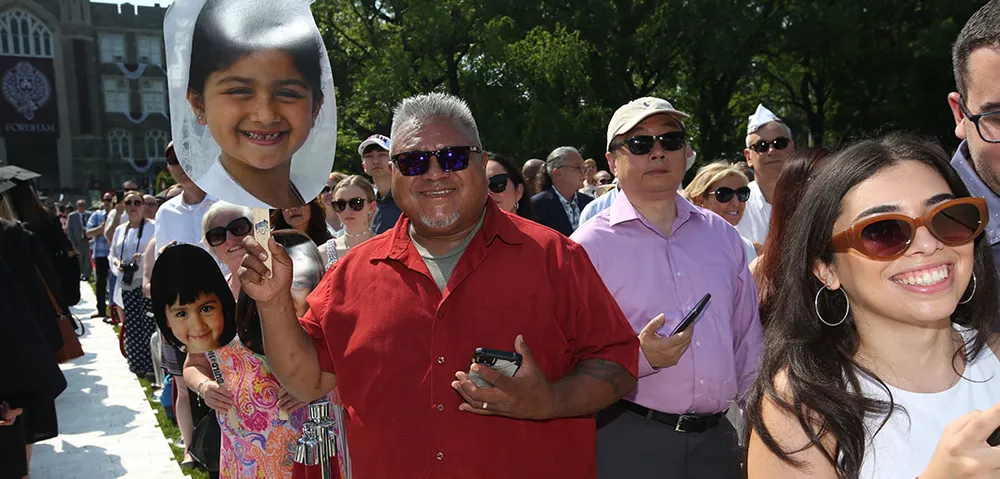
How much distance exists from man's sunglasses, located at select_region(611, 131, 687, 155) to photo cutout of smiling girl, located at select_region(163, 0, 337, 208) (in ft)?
5.46

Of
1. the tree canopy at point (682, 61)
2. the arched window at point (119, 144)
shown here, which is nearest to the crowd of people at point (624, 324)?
the tree canopy at point (682, 61)

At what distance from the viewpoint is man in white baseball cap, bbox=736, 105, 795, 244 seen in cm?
534

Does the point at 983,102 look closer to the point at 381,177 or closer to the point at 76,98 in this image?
the point at 381,177

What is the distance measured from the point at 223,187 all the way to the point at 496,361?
3.01ft

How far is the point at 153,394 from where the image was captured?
8461mm

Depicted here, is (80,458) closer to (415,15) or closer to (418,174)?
(418,174)

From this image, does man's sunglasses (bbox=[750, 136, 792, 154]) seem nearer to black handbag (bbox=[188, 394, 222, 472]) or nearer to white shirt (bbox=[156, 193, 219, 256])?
white shirt (bbox=[156, 193, 219, 256])

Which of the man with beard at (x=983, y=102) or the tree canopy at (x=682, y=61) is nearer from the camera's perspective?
the man with beard at (x=983, y=102)

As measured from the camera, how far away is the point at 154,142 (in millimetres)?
58344

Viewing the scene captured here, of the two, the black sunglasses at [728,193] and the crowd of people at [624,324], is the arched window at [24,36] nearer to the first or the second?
the crowd of people at [624,324]

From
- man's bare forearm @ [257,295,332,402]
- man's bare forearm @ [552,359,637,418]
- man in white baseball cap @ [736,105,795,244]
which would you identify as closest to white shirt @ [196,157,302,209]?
man's bare forearm @ [257,295,332,402]

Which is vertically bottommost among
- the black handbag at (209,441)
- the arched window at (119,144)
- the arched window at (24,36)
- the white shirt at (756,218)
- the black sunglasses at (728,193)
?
the black handbag at (209,441)

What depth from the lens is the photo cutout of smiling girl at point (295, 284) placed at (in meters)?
2.61

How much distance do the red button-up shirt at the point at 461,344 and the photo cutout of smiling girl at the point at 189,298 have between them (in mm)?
482
